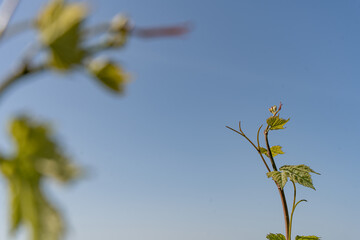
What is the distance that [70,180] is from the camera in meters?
0.42

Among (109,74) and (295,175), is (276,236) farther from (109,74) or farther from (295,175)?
(109,74)

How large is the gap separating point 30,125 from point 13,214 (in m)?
0.14

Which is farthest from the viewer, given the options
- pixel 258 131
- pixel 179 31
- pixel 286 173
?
pixel 258 131

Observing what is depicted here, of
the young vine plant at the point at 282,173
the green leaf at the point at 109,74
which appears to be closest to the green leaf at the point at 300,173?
the young vine plant at the point at 282,173

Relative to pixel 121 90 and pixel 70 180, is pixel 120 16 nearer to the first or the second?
pixel 121 90

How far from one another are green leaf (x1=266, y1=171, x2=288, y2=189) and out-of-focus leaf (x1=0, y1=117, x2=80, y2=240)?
151 cm

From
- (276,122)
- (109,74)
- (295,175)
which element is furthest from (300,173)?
(109,74)

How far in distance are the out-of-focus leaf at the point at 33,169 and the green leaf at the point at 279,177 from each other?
4.94 ft

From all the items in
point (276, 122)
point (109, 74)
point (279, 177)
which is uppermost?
point (276, 122)

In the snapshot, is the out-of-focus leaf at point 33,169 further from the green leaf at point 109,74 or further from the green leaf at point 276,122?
the green leaf at point 276,122

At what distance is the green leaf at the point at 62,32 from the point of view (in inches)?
15.9

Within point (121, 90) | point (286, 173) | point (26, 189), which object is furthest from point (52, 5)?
point (286, 173)

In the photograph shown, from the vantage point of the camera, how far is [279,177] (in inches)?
68.8

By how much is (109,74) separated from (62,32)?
9 cm
